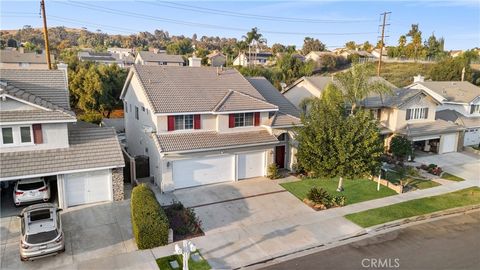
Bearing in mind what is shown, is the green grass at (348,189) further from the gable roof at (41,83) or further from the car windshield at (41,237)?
the gable roof at (41,83)

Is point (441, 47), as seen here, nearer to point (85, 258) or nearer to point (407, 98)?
point (407, 98)

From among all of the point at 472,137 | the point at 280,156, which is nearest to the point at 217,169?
the point at 280,156

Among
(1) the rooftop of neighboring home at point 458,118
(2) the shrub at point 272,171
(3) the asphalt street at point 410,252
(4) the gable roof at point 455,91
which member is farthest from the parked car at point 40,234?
(4) the gable roof at point 455,91

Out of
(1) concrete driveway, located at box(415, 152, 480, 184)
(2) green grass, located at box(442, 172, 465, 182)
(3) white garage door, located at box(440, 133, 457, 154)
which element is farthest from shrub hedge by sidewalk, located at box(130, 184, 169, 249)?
(3) white garage door, located at box(440, 133, 457, 154)

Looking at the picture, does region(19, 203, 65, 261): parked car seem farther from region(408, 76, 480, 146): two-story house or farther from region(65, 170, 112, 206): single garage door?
region(408, 76, 480, 146): two-story house

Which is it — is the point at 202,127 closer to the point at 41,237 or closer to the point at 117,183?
the point at 117,183
